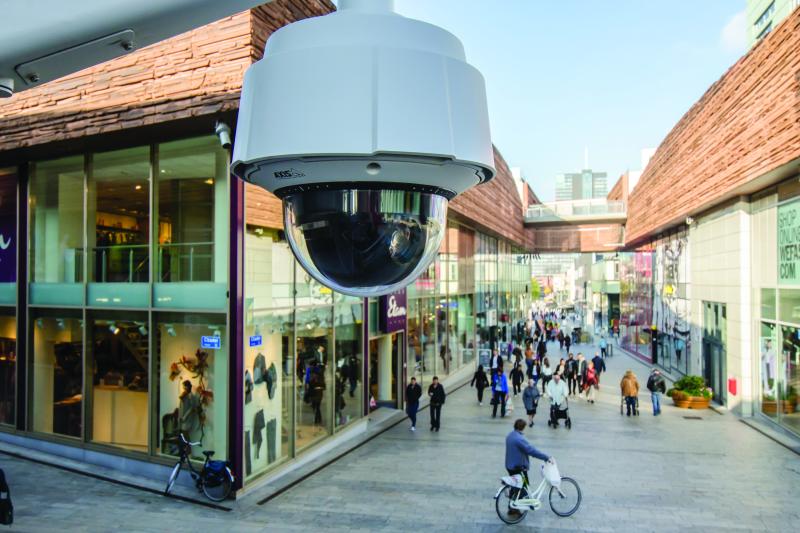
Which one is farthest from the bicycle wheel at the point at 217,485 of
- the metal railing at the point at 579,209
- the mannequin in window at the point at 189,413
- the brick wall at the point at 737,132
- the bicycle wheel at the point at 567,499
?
the metal railing at the point at 579,209

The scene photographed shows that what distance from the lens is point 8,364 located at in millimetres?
12789

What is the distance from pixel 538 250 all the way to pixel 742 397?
1071 inches

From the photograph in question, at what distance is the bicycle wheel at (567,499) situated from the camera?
8.81 meters

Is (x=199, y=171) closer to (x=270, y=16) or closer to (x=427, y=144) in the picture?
(x=270, y=16)

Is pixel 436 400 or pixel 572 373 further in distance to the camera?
pixel 572 373

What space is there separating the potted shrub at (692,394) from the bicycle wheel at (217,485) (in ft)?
46.9

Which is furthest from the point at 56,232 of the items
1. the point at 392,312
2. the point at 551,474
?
the point at 551,474

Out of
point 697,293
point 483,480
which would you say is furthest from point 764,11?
point 483,480

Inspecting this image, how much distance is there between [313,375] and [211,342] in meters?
3.04

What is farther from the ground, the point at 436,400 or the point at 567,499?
the point at 436,400

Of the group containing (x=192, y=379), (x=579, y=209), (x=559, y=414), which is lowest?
(x=559, y=414)

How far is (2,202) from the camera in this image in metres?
13.1

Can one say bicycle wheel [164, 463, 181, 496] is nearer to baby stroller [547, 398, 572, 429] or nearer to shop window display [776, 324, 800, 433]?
baby stroller [547, 398, 572, 429]

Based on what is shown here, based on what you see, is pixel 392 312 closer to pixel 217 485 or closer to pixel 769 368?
pixel 217 485
